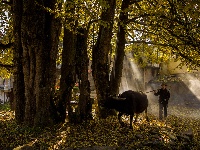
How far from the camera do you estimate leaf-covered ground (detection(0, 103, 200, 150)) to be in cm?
1142

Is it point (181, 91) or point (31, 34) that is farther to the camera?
point (181, 91)

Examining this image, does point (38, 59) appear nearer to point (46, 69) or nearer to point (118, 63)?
point (46, 69)

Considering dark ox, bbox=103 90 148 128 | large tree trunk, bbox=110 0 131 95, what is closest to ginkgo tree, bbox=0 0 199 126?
dark ox, bbox=103 90 148 128

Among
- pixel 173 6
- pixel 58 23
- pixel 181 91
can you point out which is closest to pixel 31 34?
pixel 58 23

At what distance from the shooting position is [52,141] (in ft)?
38.7

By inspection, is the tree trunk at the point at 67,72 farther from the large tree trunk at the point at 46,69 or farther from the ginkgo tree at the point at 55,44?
the large tree trunk at the point at 46,69

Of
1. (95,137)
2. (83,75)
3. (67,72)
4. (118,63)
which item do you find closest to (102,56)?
(83,75)

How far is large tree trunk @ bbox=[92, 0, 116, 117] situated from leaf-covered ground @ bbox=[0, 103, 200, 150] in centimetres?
249

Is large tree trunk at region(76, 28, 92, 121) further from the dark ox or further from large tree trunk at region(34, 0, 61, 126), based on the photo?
large tree trunk at region(34, 0, 61, 126)

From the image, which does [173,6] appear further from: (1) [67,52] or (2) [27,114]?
(2) [27,114]

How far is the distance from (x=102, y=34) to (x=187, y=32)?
4.74 metres

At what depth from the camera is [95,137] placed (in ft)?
40.4

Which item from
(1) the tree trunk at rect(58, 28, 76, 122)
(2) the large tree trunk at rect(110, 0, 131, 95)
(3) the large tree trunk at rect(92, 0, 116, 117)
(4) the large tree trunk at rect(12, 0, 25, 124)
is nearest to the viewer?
(4) the large tree trunk at rect(12, 0, 25, 124)

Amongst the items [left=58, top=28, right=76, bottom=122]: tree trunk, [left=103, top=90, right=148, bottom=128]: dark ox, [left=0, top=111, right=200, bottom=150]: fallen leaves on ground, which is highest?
[left=58, top=28, right=76, bottom=122]: tree trunk
